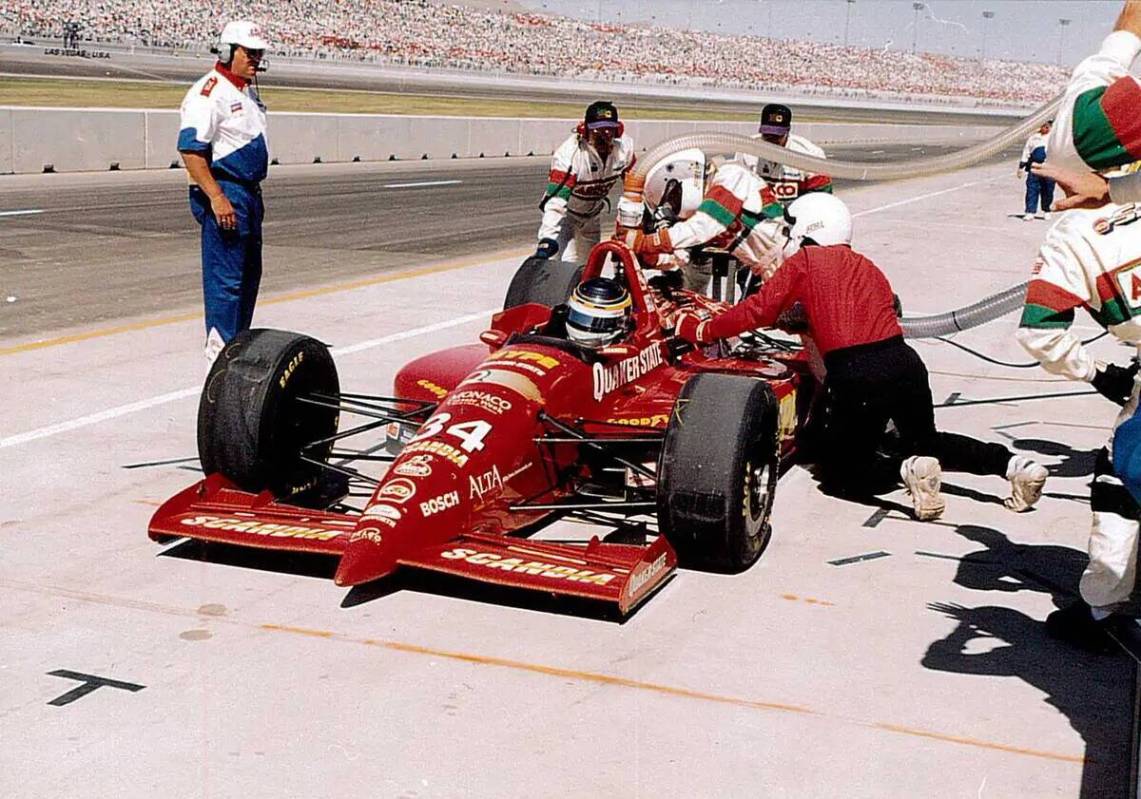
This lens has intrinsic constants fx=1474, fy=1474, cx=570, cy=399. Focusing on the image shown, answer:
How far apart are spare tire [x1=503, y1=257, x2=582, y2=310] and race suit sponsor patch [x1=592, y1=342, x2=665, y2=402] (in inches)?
79.8

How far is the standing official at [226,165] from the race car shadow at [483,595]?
102 inches

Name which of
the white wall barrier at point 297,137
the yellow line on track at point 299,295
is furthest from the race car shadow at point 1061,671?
the white wall barrier at point 297,137

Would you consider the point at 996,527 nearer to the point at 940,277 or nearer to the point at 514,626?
the point at 514,626

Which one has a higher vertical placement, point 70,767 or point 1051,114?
point 1051,114

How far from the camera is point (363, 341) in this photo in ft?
36.0

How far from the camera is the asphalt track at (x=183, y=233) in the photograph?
12.6 metres

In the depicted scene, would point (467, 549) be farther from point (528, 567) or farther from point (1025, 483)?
point (1025, 483)

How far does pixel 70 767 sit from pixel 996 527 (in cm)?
454

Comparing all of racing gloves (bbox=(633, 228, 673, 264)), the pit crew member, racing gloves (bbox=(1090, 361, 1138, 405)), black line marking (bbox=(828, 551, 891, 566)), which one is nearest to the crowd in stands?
racing gloves (bbox=(633, 228, 673, 264))

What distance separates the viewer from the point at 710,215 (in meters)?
9.15

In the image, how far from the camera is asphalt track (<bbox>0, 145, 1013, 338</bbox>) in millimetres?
12625

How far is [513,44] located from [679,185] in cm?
11528

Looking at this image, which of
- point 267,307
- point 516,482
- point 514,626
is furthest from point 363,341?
point 514,626

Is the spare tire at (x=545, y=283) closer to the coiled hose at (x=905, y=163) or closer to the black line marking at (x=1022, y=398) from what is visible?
the coiled hose at (x=905, y=163)
